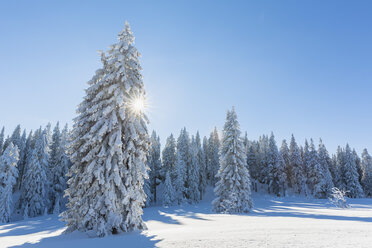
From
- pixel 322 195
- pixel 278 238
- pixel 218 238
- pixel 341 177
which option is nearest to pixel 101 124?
pixel 218 238

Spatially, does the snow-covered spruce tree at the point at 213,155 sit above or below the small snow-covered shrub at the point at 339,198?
above

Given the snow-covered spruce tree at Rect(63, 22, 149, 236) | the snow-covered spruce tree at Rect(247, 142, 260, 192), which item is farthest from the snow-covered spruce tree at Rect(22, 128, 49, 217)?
the snow-covered spruce tree at Rect(247, 142, 260, 192)

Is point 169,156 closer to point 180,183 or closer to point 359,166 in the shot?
point 180,183

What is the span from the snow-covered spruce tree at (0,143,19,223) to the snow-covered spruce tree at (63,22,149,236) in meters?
33.6

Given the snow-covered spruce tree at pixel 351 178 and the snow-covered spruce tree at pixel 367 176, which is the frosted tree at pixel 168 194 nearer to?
the snow-covered spruce tree at pixel 351 178

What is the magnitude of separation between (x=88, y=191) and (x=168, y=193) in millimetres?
37850

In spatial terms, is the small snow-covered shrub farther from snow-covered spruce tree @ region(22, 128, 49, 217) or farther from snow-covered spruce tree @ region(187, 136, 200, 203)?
snow-covered spruce tree @ region(22, 128, 49, 217)

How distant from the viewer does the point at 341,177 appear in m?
63.3

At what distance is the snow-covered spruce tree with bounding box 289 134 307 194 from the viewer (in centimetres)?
6006

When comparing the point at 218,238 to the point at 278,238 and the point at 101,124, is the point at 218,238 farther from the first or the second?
the point at 101,124

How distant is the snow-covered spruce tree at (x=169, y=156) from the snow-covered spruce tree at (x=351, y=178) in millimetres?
47904

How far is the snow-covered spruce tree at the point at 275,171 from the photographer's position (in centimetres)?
6055

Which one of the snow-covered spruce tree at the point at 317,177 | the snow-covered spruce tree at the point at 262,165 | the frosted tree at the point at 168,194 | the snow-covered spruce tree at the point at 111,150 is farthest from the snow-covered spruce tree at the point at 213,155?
the snow-covered spruce tree at the point at 111,150

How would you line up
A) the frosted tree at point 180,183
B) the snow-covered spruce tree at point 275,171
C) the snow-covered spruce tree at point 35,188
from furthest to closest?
the snow-covered spruce tree at point 275,171 → the frosted tree at point 180,183 → the snow-covered spruce tree at point 35,188
